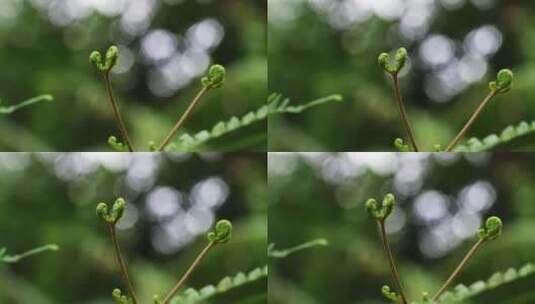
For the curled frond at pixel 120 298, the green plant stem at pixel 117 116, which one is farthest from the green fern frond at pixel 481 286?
the green plant stem at pixel 117 116

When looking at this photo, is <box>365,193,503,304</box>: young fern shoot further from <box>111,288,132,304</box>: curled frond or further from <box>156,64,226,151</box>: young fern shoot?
<box>111,288,132,304</box>: curled frond

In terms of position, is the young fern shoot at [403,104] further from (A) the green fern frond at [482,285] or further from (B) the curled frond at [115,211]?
(B) the curled frond at [115,211]

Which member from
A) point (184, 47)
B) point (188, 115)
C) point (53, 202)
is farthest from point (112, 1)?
point (53, 202)

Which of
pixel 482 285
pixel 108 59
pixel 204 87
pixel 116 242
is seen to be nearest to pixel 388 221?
pixel 482 285

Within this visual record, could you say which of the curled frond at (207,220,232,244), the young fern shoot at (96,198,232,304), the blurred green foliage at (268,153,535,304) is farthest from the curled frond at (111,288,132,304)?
the blurred green foliage at (268,153,535,304)

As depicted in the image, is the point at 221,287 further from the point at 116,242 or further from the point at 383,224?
the point at 383,224

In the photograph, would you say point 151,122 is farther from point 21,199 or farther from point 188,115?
point 21,199
